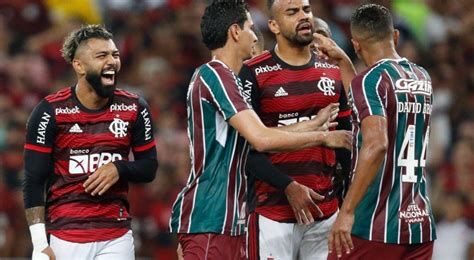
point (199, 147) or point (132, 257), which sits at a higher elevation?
point (199, 147)

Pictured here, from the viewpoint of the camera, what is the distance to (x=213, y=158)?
7047 millimetres

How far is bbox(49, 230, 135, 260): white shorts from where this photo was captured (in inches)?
297

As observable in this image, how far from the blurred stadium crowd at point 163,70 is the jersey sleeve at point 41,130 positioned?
187 inches

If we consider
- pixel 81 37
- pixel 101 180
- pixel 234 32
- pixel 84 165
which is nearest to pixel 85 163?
pixel 84 165

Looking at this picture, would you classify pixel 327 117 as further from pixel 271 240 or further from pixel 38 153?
pixel 38 153

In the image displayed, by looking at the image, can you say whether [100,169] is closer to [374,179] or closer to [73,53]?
[73,53]

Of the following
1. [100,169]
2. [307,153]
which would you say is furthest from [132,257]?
[307,153]

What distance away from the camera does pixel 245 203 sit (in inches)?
287

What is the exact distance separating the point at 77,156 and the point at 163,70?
20.6ft

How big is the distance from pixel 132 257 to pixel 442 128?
5977 millimetres

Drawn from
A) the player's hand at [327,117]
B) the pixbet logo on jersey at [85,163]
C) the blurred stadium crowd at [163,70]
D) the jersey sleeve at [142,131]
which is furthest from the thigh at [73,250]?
the blurred stadium crowd at [163,70]

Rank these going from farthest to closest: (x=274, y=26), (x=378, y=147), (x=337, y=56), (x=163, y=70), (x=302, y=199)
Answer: (x=163, y=70) < (x=274, y=26) < (x=337, y=56) < (x=302, y=199) < (x=378, y=147)

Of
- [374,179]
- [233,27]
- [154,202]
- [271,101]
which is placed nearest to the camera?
[374,179]

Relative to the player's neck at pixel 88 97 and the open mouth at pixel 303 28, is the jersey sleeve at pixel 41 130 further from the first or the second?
the open mouth at pixel 303 28
